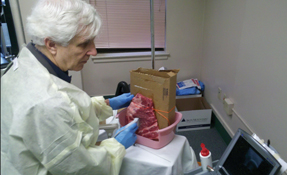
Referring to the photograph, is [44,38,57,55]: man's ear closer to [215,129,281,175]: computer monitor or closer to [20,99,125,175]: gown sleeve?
[20,99,125,175]: gown sleeve

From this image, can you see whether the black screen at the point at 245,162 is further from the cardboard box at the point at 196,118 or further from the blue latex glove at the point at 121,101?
the cardboard box at the point at 196,118

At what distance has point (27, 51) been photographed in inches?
28.6

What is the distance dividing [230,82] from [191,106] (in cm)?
69

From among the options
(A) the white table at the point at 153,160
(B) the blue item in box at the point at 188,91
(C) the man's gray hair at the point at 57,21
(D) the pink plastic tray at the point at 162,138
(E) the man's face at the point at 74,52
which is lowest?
(B) the blue item in box at the point at 188,91

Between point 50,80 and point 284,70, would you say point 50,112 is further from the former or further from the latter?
point 284,70

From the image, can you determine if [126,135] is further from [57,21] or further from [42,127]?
[57,21]

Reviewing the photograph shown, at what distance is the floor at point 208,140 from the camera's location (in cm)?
183

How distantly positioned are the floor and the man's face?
1.47 meters

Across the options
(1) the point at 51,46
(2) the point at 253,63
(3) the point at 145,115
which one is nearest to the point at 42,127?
(1) the point at 51,46

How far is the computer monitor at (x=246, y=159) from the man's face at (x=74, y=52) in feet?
2.45

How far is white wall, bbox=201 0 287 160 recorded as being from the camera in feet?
3.60

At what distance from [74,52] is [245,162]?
82 centimetres

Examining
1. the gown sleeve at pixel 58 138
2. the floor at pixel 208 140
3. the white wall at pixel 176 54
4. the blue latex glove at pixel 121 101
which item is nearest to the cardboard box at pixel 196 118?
the floor at pixel 208 140

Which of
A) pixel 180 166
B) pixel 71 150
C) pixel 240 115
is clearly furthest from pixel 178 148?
pixel 240 115
